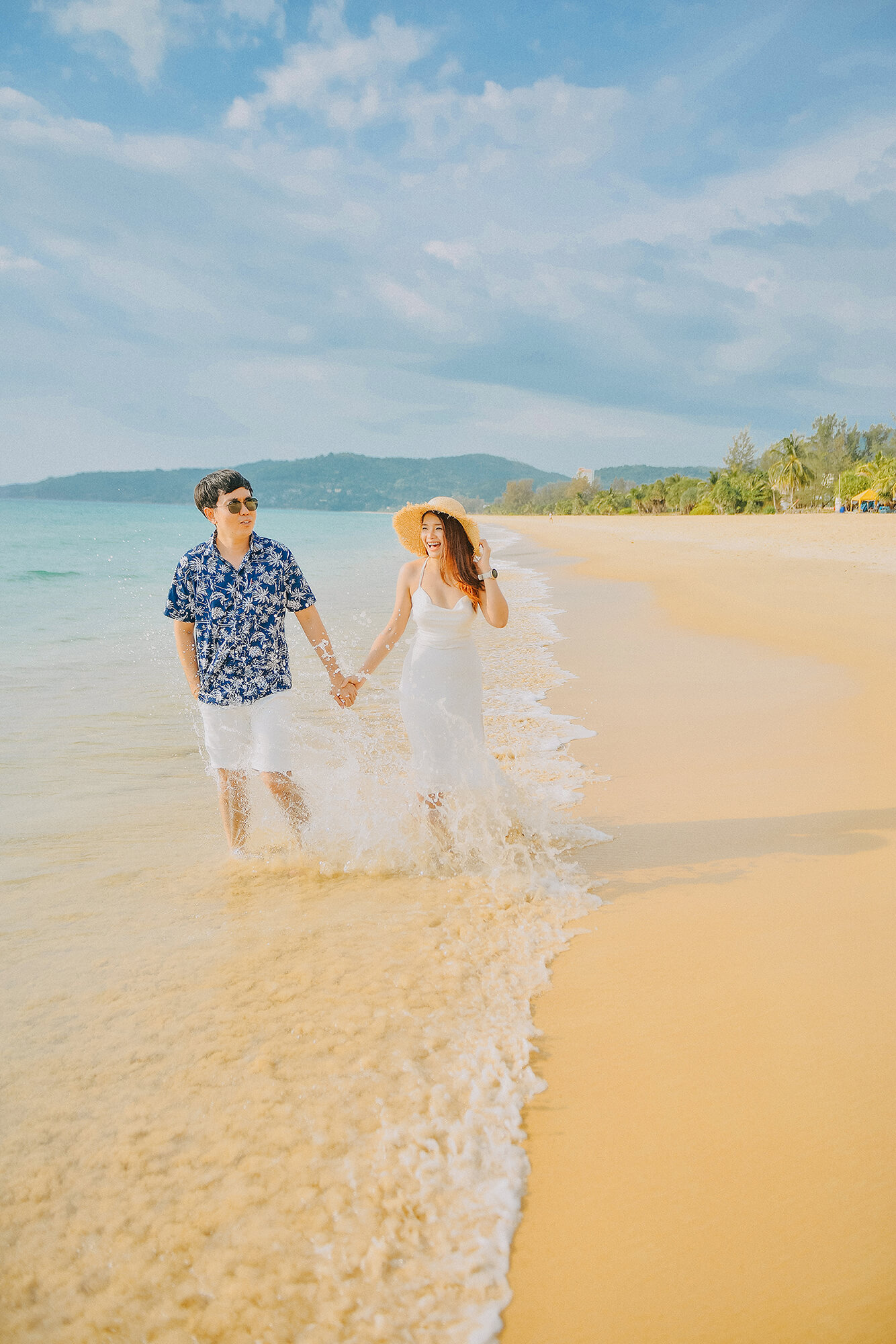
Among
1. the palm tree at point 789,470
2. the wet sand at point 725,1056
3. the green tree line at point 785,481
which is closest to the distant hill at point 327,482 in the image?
the green tree line at point 785,481

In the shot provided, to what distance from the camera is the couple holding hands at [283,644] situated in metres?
3.80

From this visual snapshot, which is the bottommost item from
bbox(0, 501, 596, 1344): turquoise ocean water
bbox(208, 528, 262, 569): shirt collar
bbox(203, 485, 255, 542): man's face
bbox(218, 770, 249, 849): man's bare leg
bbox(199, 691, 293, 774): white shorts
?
bbox(0, 501, 596, 1344): turquoise ocean water

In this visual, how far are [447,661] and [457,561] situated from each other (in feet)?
1.78

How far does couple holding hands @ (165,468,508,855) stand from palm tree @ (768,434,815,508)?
78.3 metres

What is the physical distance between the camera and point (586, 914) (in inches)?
143

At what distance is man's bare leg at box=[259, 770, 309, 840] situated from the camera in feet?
13.1

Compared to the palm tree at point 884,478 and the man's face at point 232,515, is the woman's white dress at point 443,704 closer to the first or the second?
the man's face at point 232,515

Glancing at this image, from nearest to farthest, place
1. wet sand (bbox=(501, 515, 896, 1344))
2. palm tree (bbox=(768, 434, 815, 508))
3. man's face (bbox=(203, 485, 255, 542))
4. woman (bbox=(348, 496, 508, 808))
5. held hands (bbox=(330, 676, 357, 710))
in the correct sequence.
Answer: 1. wet sand (bbox=(501, 515, 896, 1344))
2. man's face (bbox=(203, 485, 255, 542))
3. woman (bbox=(348, 496, 508, 808))
4. held hands (bbox=(330, 676, 357, 710))
5. palm tree (bbox=(768, 434, 815, 508))

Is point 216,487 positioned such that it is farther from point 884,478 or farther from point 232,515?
point 884,478

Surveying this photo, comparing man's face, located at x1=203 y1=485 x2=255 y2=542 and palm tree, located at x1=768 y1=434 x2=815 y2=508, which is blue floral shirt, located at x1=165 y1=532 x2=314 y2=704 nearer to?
man's face, located at x1=203 y1=485 x2=255 y2=542

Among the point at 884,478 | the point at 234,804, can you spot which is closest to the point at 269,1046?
the point at 234,804

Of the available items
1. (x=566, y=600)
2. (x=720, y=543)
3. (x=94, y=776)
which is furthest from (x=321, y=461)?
(x=94, y=776)

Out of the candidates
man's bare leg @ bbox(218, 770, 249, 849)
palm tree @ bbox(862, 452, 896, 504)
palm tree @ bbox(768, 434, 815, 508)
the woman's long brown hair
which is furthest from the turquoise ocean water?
palm tree @ bbox(768, 434, 815, 508)

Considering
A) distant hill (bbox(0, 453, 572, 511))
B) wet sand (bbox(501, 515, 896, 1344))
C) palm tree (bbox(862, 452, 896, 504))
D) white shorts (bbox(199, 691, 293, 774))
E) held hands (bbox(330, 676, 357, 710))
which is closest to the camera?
wet sand (bbox(501, 515, 896, 1344))
